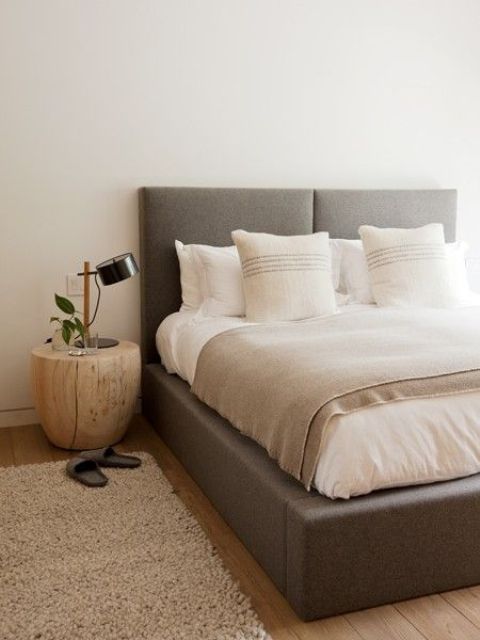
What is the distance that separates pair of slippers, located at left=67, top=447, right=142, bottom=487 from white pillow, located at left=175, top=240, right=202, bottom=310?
87 cm

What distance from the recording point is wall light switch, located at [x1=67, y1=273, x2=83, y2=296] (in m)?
3.67

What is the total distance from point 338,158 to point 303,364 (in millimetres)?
2035

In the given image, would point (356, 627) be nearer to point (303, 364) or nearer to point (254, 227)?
point (303, 364)

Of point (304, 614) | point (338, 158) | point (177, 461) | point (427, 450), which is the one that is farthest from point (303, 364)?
point (338, 158)

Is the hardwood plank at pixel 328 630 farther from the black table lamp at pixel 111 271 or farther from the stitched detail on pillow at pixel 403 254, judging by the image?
the stitched detail on pillow at pixel 403 254

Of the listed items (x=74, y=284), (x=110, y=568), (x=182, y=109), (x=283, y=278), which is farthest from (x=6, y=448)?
(x=182, y=109)

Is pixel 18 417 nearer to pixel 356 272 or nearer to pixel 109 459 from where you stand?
pixel 109 459

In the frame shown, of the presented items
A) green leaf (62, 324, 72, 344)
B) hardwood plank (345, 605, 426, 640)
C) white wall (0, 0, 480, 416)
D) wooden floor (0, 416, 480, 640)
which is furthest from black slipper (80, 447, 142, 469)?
hardwood plank (345, 605, 426, 640)

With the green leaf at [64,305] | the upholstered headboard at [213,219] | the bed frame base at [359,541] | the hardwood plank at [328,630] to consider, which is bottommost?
the hardwood plank at [328,630]

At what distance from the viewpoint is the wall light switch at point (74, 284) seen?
367 cm

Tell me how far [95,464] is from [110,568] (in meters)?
0.82

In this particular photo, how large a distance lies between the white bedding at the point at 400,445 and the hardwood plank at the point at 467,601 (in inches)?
13.2

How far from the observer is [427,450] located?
7.02 ft

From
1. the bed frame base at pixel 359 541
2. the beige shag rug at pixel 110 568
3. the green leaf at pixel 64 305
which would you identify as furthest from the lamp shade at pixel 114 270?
the bed frame base at pixel 359 541
